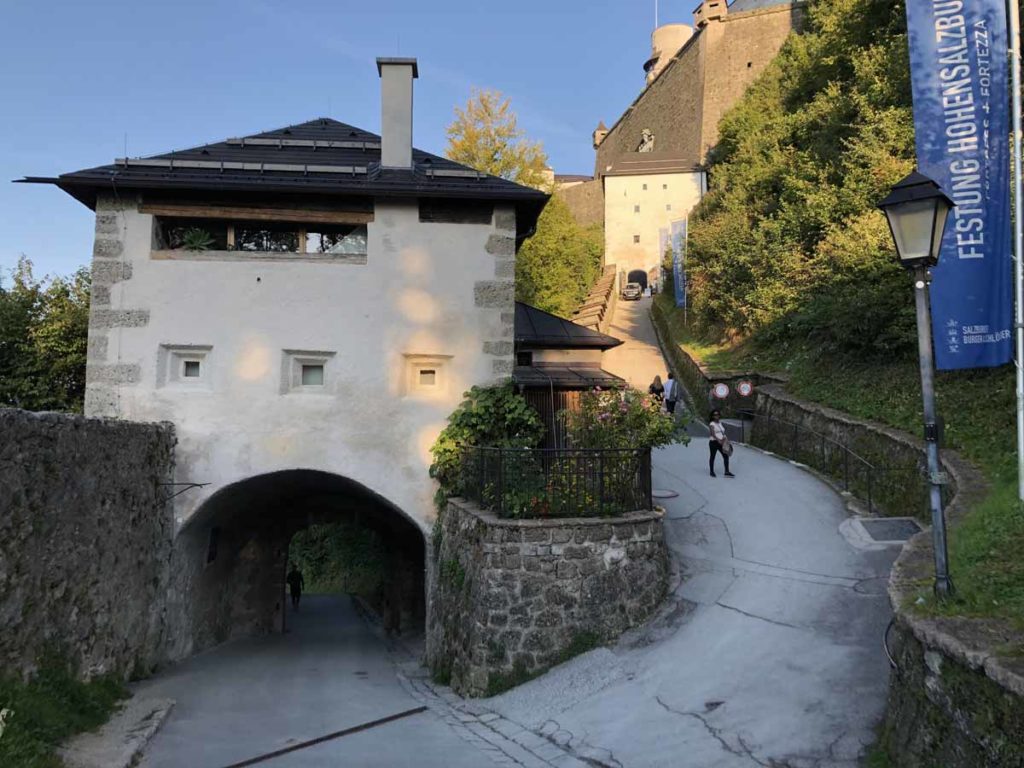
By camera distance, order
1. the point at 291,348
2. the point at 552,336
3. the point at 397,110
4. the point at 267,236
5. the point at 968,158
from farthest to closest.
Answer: the point at 552,336, the point at 397,110, the point at 267,236, the point at 291,348, the point at 968,158

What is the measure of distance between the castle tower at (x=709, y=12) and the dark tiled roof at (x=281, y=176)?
46.6 meters

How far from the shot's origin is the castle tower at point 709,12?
49938mm

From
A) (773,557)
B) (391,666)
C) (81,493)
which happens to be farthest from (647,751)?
(391,666)

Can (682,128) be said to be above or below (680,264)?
above

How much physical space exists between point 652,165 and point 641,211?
341 centimetres

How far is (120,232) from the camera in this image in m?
10.2

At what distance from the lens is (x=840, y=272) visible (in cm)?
1655

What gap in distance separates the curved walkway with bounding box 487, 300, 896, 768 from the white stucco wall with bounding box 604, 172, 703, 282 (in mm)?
43899

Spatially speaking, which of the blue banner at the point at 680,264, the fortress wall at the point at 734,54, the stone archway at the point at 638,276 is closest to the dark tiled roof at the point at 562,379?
the blue banner at the point at 680,264

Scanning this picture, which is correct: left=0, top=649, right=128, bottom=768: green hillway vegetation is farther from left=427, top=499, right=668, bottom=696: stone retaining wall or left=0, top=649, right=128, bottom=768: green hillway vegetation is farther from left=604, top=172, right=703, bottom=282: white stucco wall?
left=604, top=172, right=703, bottom=282: white stucco wall

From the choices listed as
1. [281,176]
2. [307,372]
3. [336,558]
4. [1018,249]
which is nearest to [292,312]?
[307,372]

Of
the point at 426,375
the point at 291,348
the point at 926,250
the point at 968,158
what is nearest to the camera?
the point at 926,250

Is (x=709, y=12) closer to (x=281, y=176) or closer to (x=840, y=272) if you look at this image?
(x=840, y=272)

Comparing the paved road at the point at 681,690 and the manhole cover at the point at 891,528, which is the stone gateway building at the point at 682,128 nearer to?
the manhole cover at the point at 891,528
